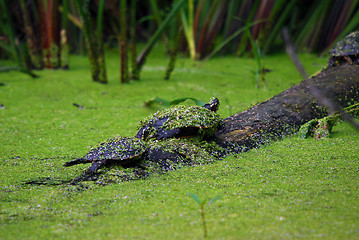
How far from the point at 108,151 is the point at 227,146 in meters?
0.58

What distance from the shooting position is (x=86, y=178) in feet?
4.68

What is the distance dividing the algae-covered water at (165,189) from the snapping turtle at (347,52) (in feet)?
1.85

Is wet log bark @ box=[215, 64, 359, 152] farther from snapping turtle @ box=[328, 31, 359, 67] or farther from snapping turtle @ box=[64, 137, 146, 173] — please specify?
snapping turtle @ box=[64, 137, 146, 173]

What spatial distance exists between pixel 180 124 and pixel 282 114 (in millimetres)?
609

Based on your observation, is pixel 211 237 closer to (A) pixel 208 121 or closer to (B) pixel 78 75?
(A) pixel 208 121

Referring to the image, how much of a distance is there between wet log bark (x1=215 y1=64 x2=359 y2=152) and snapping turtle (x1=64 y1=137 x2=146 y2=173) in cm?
45

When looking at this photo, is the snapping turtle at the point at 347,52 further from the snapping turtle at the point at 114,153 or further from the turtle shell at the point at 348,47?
the snapping turtle at the point at 114,153

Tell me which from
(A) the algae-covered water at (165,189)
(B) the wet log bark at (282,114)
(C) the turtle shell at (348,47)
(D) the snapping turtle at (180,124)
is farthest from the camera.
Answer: (C) the turtle shell at (348,47)

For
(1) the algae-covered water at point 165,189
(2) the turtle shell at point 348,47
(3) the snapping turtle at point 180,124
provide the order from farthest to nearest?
(2) the turtle shell at point 348,47 → (3) the snapping turtle at point 180,124 → (1) the algae-covered water at point 165,189

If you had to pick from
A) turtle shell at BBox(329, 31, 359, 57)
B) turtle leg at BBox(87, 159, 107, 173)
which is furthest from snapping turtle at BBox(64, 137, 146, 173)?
turtle shell at BBox(329, 31, 359, 57)

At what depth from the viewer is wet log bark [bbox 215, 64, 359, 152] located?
1.75 metres

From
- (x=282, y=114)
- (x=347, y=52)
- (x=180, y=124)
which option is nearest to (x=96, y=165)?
(x=180, y=124)

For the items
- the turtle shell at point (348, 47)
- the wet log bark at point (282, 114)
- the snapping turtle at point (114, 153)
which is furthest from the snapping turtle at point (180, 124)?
the turtle shell at point (348, 47)

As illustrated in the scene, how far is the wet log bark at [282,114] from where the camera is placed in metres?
1.75
